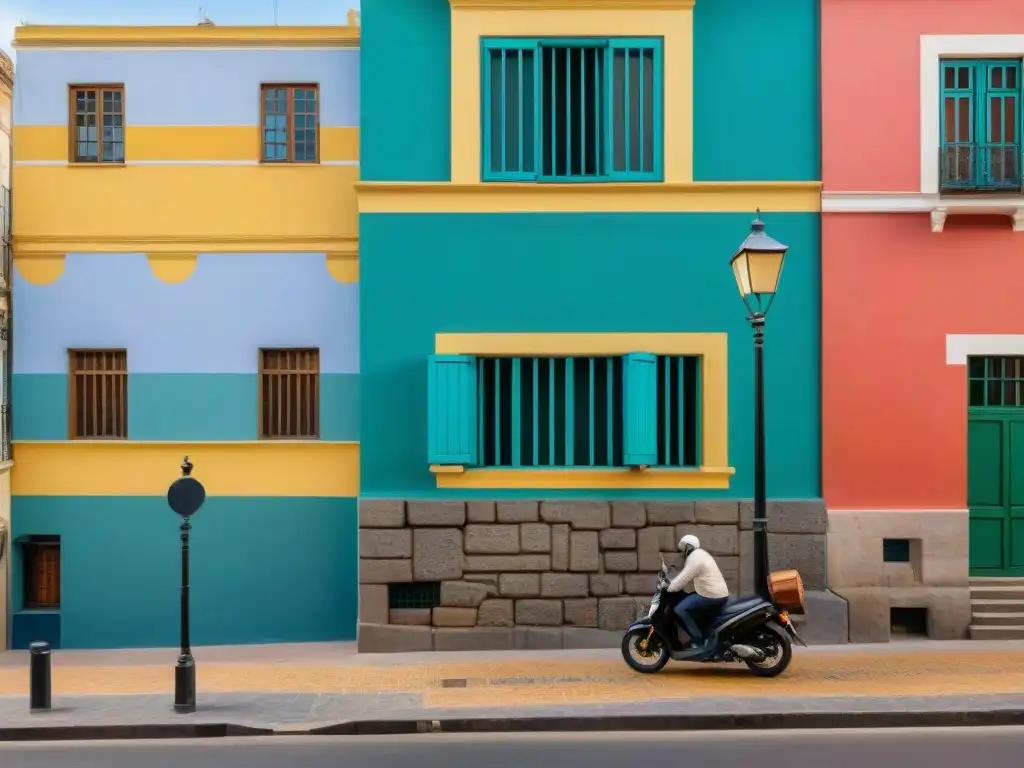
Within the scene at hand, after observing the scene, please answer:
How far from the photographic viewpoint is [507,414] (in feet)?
37.8

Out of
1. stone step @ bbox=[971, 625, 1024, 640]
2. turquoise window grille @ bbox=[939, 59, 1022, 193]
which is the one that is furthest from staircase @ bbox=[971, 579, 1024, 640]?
turquoise window grille @ bbox=[939, 59, 1022, 193]

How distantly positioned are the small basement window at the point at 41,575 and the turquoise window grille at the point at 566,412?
6.16 meters

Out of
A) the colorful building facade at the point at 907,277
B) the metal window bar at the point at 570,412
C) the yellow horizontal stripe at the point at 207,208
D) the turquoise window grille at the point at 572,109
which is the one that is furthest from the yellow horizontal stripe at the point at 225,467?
the colorful building facade at the point at 907,277

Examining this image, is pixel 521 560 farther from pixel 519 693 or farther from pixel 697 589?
pixel 697 589

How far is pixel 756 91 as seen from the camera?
1137 centimetres

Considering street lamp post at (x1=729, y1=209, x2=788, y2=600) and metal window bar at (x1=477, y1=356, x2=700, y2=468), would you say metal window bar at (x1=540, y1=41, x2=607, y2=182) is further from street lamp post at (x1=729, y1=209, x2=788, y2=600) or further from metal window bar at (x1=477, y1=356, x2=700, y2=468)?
street lamp post at (x1=729, y1=209, x2=788, y2=600)

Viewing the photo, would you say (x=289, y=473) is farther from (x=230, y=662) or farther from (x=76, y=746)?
(x=76, y=746)

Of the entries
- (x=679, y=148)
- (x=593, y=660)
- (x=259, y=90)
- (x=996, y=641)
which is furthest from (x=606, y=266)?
(x=996, y=641)

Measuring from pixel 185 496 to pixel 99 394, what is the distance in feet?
15.9

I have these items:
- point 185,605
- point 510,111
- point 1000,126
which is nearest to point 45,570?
point 185,605

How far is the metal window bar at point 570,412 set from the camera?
11328 millimetres

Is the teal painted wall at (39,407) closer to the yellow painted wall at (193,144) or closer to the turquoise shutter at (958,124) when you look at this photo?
the yellow painted wall at (193,144)

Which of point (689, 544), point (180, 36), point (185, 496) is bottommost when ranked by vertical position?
point (689, 544)

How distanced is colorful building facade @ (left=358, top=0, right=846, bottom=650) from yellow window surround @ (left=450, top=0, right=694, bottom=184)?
0.03m
